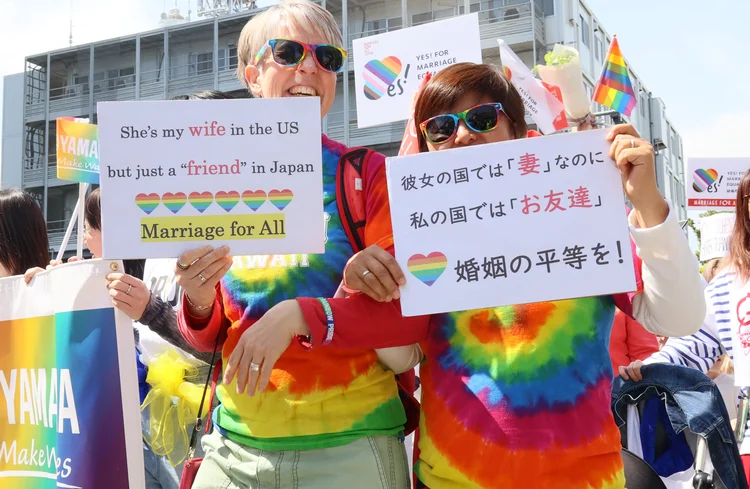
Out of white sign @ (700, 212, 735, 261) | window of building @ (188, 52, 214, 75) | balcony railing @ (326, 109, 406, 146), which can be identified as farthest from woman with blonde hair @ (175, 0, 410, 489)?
window of building @ (188, 52, 214, 75)

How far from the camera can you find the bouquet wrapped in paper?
14.5ft

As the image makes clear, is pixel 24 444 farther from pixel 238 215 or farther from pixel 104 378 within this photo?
pixel 238 215

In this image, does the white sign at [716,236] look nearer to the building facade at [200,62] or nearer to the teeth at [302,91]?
the teeth at [302,91]

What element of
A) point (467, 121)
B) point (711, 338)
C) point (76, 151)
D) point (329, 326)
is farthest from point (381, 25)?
point (329, 326)

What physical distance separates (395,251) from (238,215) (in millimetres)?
418

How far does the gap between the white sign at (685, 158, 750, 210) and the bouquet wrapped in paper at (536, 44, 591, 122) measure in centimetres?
498

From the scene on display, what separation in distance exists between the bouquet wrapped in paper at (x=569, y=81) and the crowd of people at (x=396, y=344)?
224 cm

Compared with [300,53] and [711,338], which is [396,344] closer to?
[300,53]

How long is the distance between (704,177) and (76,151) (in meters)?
6.58

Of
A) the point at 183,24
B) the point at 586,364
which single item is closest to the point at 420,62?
the point at 586,364

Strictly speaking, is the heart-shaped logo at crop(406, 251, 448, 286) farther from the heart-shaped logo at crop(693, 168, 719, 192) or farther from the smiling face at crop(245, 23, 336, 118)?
the heart-shaped logo at crop(693, 168, 719, 192)

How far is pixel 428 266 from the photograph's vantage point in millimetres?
2012

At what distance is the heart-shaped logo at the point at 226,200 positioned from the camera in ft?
6.95

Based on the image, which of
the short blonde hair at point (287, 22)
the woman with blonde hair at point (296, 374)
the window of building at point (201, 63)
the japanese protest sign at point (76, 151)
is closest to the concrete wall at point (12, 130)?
the window of building at point (201, 63)
